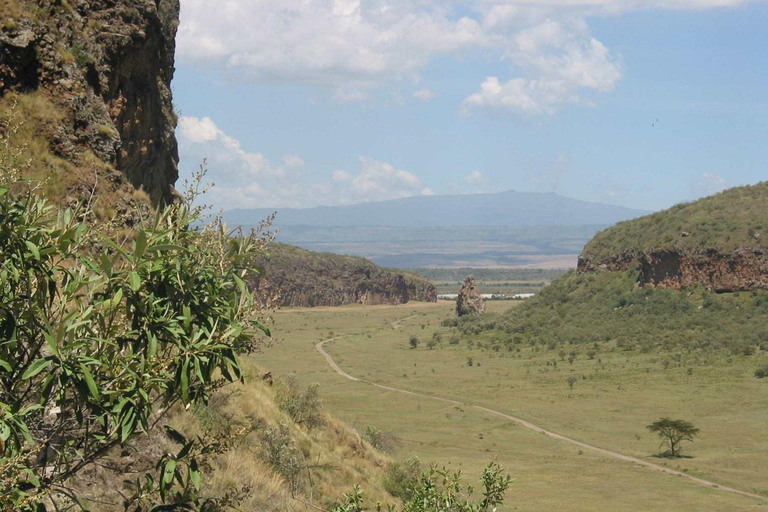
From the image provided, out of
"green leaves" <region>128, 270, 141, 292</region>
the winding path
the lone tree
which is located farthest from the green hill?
"green leaves" <region>128, 270, 141, 292</region>

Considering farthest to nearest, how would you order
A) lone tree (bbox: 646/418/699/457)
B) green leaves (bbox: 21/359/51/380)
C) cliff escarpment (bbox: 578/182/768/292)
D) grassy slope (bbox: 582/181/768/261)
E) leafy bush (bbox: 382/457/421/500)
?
grassy slope (bbox: 582/181/768/261)
cliff escarpment (bbox: 578/182/768/292)
lone tree (bbox: 646/418/699/457)
leafy bush (bbox: 382/457/421/500)
green leaves (bbox: 21/359/51/380)

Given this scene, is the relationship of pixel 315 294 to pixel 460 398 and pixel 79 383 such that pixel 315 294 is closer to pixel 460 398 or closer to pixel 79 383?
→ pixel 460 398

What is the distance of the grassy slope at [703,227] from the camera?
7274 centimetres

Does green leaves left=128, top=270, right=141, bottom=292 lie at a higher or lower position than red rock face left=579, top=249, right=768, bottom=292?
lower

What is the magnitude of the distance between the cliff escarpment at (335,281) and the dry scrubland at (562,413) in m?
47.1

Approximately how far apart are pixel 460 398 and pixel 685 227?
1408 inches

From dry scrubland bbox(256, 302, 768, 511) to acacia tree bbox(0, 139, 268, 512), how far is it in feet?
63.7

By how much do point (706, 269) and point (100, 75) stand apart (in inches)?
2549

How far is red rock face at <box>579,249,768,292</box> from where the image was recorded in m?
70.7

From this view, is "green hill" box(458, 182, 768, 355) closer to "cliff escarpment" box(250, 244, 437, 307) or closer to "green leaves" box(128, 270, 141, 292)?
"cliff escarpment" box(250, 244, 437, 307)

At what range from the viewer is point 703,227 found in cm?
7638

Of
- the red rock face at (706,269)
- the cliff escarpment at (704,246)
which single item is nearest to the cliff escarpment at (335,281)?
the cliff escarpment at (704,246)

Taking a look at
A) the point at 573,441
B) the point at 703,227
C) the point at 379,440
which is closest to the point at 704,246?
the point at 703,227

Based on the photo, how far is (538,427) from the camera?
139ft
